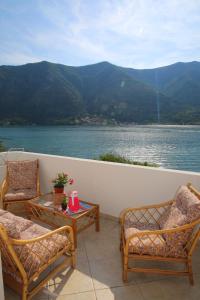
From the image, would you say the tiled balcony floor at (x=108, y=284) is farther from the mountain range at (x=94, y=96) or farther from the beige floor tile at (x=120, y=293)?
the mountain range at (x=94, y=96)

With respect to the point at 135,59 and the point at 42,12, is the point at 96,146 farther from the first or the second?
the point at 42,12

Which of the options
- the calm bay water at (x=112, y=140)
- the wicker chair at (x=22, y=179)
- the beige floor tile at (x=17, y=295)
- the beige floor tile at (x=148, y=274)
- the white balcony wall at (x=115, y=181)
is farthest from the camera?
the calm bay water at (x=112, y=140)

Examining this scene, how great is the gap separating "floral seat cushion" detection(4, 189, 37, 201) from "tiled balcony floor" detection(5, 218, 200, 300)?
1.37 metres

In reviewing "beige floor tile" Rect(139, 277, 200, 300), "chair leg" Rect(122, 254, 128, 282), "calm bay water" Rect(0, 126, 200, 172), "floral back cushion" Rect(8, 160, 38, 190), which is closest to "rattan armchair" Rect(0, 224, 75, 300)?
"chair leg" Rect(122, 254, 128, 282)

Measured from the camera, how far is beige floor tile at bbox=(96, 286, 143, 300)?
5.71ft

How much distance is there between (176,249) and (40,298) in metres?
1.26

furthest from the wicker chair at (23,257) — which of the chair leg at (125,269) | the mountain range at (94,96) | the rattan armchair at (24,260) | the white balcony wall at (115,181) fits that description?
the mountain range at (94,96)

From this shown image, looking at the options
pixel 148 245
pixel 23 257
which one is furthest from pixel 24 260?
pixel 148 245

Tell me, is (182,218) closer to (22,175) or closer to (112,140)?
(22,175)

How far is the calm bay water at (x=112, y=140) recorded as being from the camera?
77.4 ft

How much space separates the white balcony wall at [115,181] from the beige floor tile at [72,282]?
1.21 m

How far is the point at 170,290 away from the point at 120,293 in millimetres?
451

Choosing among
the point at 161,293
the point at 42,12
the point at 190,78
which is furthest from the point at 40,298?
the point at 190,78

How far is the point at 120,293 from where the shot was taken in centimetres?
179
